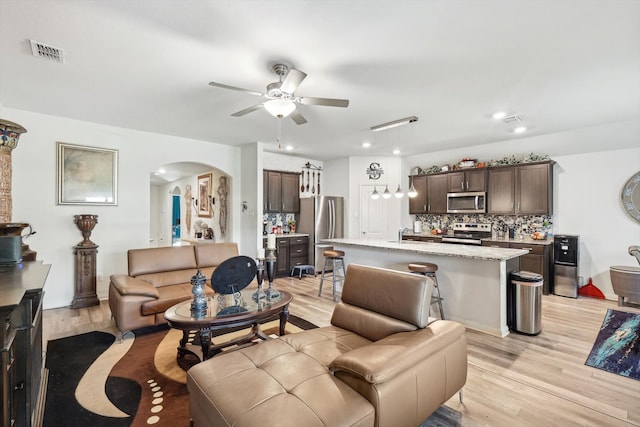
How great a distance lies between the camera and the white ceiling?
2061 millimetres

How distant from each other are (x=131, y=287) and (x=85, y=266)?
181 cm

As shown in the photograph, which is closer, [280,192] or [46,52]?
[46,52]

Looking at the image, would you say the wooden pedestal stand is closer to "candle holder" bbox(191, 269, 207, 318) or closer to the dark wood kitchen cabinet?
"candle holder" bbox(191, 269, 207, 318)

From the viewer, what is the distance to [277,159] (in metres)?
6.98

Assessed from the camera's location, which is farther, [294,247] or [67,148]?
[294,247]

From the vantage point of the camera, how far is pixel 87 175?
462 cm

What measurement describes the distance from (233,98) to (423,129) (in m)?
3.00

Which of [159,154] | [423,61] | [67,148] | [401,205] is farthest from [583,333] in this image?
[67,148]

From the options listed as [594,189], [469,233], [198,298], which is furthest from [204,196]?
[594,189]

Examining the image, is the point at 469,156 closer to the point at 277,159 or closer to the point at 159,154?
the point at 277,159

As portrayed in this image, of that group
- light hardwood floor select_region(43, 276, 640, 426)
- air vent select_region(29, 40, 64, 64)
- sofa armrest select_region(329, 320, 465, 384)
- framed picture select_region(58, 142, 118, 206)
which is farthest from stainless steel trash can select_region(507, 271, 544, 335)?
framed picture select_region(58, 142, 118, 206)

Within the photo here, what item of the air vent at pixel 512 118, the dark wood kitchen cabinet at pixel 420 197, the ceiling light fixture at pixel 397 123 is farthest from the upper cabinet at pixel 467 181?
the ceiling light fixture at pixel 397 123

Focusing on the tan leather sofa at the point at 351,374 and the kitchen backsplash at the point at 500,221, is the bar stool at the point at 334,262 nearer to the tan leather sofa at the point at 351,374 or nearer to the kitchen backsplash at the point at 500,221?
the tan leather sofa at the point at 351,374

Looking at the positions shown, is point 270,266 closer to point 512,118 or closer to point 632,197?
point 512,118
